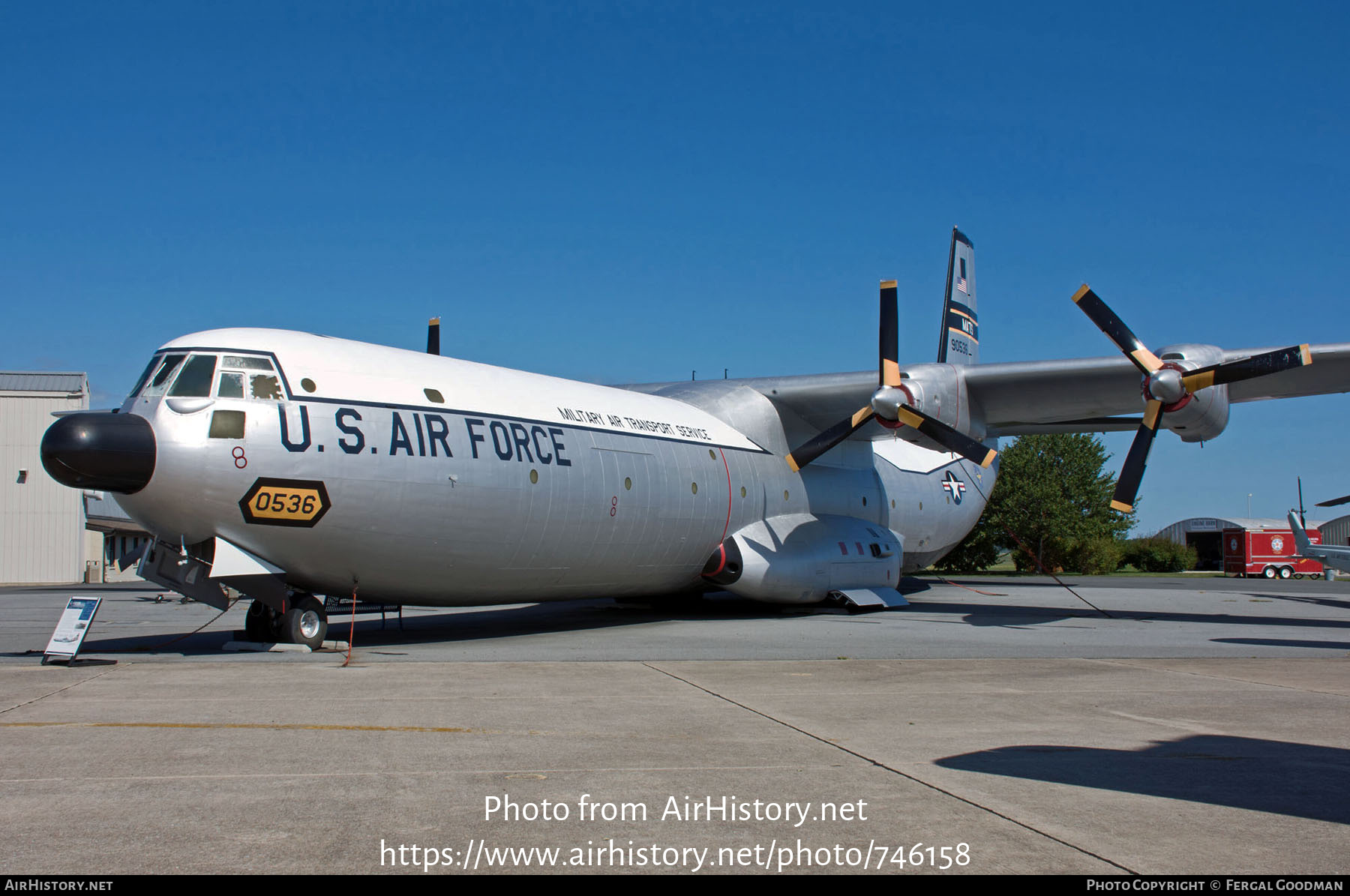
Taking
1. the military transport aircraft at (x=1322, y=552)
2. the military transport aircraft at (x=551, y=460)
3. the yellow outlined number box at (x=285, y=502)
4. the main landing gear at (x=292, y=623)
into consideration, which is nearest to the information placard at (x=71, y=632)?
the military transport aircraft at (x=551, y=460)

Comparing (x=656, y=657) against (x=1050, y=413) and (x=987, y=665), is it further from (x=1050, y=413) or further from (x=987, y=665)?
(x=1050, y=413)

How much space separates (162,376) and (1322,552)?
41.4 metres

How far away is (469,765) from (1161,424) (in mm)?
15881

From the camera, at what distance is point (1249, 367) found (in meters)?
17.2

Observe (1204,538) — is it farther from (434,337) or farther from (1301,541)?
(434,337)

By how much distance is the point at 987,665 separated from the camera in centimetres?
1192

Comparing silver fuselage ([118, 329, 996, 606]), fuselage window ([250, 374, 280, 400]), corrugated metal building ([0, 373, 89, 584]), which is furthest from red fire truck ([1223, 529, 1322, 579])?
corrugated metal building ([0, 373, 89, 584])

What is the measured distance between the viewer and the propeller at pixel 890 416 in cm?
1952

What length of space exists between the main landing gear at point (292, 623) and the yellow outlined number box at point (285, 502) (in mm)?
1449

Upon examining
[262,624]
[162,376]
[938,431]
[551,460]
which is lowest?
[262,624]

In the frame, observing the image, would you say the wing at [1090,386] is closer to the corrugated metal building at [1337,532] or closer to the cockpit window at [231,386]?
the cockpit window at [231,386]

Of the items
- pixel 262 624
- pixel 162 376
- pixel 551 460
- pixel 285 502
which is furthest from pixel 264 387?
pixel 551 460

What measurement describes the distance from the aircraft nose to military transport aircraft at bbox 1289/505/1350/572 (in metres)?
39.8

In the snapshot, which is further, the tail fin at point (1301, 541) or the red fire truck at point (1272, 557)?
the red fire truck at point (1272, 557)
